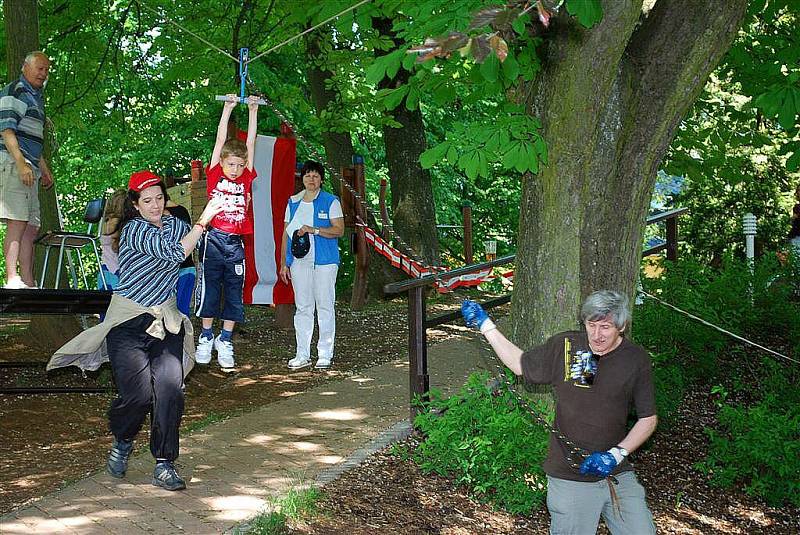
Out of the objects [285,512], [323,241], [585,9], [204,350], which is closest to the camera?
[585,9]

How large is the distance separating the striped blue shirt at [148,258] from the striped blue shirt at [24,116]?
115 inches

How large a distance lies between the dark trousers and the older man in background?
2.76 m

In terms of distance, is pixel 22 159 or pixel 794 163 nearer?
pixel 794 163

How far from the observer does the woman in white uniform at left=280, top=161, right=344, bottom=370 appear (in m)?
9.19

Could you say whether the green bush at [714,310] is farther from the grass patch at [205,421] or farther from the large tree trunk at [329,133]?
the large tree trunk at [329,133]

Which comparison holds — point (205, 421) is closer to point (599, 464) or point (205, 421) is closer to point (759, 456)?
point (759, 456)

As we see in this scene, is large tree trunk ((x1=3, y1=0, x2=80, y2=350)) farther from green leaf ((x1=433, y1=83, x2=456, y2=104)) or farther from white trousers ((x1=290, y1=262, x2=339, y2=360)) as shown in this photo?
green leaf ((x1=433, y1=83, x2=456, y2=104))

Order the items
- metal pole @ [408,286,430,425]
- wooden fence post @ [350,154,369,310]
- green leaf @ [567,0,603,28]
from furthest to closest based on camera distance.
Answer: wooden fence post @ [350,154,369,310], metal pole @ [408,286,430,425], green leaf @ [567,0,603,28]

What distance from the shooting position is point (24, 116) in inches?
321

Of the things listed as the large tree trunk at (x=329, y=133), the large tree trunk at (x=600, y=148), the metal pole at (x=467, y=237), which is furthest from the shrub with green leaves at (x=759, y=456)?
the metal pole at (x=467, y=237)

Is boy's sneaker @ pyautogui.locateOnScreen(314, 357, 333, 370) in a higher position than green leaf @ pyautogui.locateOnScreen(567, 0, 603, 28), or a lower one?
lower

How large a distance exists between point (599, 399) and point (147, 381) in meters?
2.61

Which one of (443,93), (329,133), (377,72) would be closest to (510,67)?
(377,72)

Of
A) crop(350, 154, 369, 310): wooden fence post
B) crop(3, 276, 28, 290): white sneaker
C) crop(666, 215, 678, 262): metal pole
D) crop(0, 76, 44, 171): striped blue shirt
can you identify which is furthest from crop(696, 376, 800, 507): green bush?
crop(350, 154, 369, 310): wooden fence post
